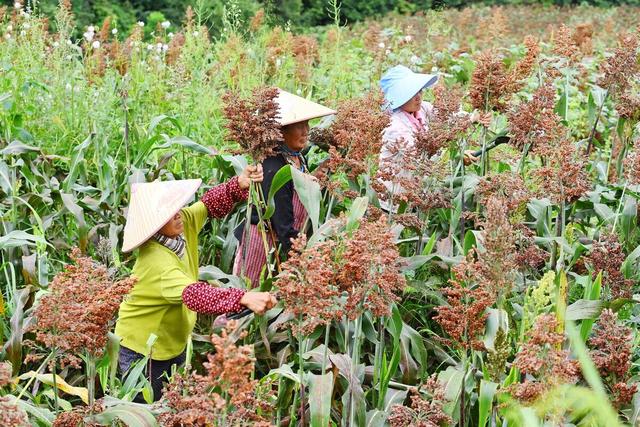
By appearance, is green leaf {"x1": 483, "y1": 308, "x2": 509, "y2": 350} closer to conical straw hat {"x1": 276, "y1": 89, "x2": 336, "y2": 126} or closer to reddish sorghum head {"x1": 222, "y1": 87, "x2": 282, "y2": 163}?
reddish sorghum head {"x1": 222, "y1": 87, "x2": 282, "y2": 163}

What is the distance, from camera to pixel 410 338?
381cm

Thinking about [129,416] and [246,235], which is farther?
[246,235]

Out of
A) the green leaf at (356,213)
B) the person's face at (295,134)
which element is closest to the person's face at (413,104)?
the person's face at (295,134)

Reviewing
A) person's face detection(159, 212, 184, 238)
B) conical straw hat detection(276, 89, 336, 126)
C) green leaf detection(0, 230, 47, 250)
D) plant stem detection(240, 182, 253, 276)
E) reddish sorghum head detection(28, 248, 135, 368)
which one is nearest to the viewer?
reddish sorghum head detection(28, 248, 135, 368)

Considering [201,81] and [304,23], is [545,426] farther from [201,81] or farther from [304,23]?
[304,23]

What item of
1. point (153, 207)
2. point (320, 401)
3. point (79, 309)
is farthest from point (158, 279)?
point (79, 309)

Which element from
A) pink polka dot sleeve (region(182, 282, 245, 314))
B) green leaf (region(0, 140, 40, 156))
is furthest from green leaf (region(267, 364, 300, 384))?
green leaf (region(0, 140, 40, 156))

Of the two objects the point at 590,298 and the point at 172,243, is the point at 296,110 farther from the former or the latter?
the point at 590,298

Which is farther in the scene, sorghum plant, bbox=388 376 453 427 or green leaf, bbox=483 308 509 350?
green leaf, bbox=483 308 509 350

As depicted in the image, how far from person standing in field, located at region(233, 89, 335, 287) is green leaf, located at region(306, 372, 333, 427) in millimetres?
1394

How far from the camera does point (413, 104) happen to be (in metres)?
5.28

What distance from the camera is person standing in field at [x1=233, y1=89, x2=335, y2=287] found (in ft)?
14.5

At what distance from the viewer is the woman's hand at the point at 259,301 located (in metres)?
3.19

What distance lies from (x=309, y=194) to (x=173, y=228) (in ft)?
1.99
